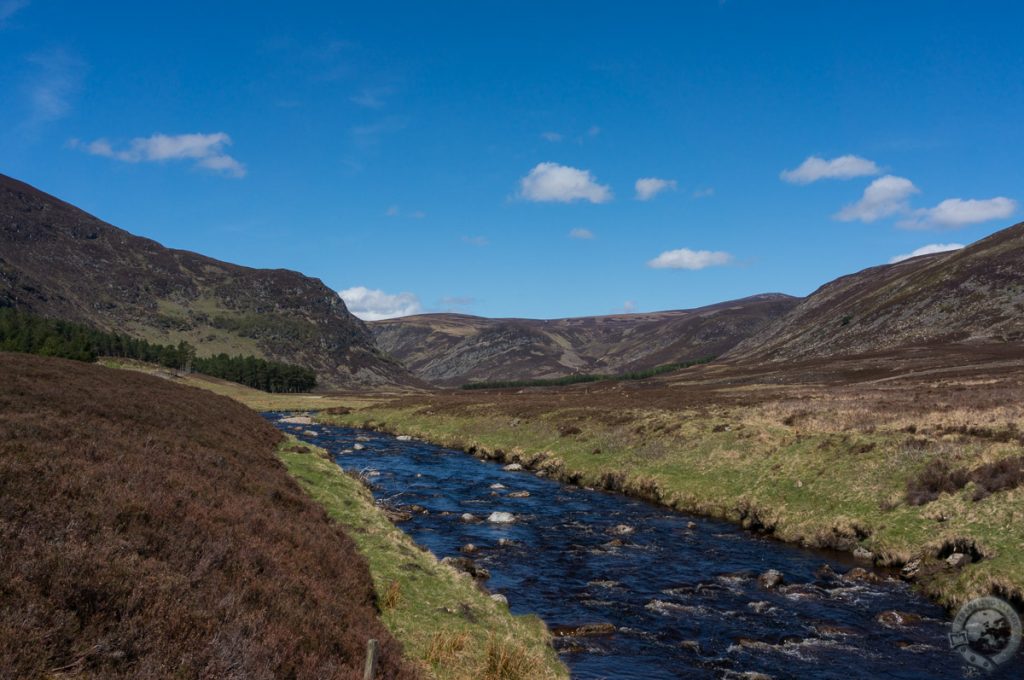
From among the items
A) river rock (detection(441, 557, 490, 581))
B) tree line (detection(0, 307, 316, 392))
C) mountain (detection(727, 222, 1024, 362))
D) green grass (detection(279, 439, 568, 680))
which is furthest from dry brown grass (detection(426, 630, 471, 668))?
mountain (detection(727, 222, 1024, 362))

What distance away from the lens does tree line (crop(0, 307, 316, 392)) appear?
344ft

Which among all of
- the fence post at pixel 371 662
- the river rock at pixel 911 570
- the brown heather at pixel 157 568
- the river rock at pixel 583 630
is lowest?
the river rock at pixel 583 630

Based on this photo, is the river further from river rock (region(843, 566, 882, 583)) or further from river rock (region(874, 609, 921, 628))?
river rock (region(843, 566, 882, 583))

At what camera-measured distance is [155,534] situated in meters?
11.4

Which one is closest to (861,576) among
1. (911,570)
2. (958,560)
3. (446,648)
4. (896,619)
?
(911,570)

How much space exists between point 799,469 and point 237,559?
32.3 m

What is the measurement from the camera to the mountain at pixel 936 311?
126 m

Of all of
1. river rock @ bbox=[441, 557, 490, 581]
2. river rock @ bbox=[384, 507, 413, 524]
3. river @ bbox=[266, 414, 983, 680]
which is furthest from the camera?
river rock @ bbox=[384, 507, 413, 524]

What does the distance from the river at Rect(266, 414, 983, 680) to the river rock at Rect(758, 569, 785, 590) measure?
0.24 m

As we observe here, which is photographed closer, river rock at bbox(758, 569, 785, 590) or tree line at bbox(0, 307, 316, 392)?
river rock at bbox(758, 569, 785, 590)

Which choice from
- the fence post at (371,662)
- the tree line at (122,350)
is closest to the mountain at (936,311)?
the fence post at (371,662)

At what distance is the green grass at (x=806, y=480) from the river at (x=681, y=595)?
180 centimetres

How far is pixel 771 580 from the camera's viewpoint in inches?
922

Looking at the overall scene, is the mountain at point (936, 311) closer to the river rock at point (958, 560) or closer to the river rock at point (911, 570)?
the river rock at point (911, 570)
